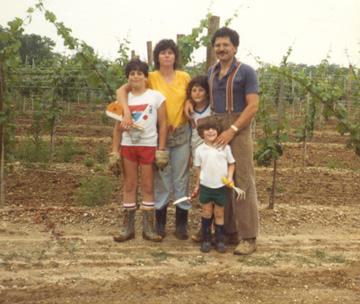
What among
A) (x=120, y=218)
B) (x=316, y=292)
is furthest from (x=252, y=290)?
(x=120, y=218)

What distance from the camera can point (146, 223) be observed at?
417cm

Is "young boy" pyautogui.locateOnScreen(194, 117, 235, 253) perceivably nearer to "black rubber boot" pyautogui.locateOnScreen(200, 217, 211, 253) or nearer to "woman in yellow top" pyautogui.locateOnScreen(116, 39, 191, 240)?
"black rubber boot" pyautogui.locateOnScreen(200, 217, 211, 253)

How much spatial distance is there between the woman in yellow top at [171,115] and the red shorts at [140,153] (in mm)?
178

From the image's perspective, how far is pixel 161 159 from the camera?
3.88 m

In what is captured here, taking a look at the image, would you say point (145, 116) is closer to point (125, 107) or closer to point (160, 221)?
point (125, 107)

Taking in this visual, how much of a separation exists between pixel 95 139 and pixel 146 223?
316 inches

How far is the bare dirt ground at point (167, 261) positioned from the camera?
10.2 feet

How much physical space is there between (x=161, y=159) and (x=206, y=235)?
2.77ft

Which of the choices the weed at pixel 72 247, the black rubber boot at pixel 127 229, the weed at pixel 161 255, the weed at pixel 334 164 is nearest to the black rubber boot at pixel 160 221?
the black rubber boot at pixel 127 229

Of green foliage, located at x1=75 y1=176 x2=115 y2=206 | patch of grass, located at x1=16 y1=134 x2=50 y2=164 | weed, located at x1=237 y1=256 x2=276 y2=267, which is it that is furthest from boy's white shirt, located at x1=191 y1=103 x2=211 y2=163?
patch of grass, located at x1=16 y1=134 x2=50 y2=164

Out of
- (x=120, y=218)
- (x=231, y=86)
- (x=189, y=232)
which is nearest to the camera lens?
(x=231, y=86)

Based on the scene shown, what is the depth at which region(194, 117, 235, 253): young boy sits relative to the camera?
374 centimetres

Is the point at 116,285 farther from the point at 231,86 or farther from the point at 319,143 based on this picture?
the point at 319,143

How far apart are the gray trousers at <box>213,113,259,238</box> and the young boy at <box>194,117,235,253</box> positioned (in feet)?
0.34
